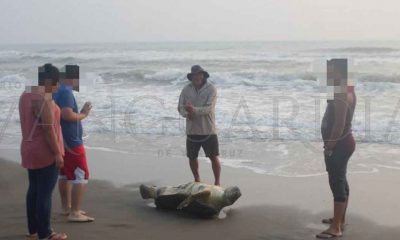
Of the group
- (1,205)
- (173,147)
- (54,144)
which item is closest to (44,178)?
(54,144)

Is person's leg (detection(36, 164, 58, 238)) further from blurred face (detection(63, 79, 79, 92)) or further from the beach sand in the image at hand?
blurred face (detection(63, 79, 79, 92))

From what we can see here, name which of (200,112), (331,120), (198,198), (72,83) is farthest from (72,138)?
(331,120)

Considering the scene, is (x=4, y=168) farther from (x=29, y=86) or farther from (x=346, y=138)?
(x=346, y=138)

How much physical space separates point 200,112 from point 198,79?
394 mm

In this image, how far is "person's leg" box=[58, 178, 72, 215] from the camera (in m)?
5.48

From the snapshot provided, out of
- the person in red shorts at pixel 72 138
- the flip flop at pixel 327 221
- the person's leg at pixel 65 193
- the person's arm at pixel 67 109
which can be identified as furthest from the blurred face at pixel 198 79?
the flip flop at pixel 327 221

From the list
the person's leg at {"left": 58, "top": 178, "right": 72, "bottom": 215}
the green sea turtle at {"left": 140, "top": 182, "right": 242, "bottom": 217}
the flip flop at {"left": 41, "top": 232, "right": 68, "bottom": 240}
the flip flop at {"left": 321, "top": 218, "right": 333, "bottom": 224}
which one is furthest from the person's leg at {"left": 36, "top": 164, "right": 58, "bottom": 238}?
the flip flop at {"left": 321, "top": 218, "right": 333, "bottom": 224}

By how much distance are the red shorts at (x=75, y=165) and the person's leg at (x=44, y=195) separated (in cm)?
72

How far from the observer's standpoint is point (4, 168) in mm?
7914

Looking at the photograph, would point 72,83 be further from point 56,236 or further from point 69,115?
point 56,236

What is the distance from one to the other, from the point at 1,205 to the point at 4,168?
2054 mm

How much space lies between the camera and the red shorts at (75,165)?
5.23 m

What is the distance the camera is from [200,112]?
6.53 meters

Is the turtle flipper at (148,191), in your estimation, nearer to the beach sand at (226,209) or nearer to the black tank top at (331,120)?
the beach sand at (226,209)
